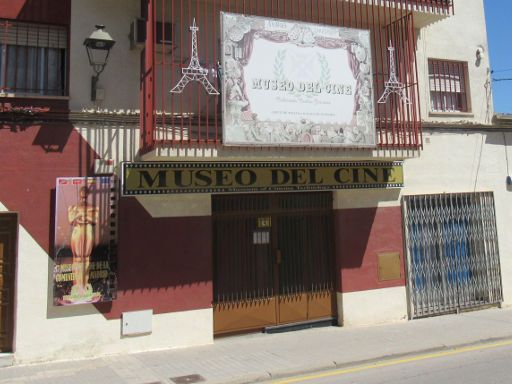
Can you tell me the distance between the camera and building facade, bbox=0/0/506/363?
7.71 meters

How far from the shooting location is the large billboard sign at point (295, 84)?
7988 mm

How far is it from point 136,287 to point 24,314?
1.68 metres

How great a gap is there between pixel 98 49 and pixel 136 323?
14.6ft

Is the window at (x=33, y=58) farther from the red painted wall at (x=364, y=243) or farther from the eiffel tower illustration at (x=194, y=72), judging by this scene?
the red painted wall at (x=364, y=243)

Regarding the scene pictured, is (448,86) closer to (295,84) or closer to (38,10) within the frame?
(295,84)

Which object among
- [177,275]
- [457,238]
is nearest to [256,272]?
[177,275]

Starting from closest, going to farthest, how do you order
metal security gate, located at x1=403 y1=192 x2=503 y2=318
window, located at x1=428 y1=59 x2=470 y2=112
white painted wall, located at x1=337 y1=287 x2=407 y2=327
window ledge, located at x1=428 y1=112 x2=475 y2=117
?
1. white painted wall, located at x1=337 y1=287 x2=407 y2=327
2. metal security gate, located at x1=403 y1=192 x2=503 y2=318
3. window ledge, located at x1=428 y1=112 x2=475 y2=117
4. window, located at x1=428 y1=59 x2=470 y2=112

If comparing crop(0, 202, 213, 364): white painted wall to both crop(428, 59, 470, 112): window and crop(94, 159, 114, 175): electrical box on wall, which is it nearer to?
crop(94, 159, 114, 175): electrical box on wall

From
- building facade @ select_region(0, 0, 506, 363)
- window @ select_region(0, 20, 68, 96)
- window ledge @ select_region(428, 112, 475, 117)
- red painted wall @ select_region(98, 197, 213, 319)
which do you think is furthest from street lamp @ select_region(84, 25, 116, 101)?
window ledge @ select_region(428, 112, 475, 117)

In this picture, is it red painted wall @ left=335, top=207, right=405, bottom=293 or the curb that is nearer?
the curb

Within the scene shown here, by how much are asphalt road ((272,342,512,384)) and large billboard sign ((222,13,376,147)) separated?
3.58 m

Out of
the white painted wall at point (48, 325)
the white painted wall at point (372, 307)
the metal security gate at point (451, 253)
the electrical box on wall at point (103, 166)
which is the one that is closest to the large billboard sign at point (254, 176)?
the electrical box on wall at point (103, 166)

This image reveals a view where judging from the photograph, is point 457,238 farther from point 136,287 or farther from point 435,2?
point 136,287

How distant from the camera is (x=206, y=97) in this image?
859cm
